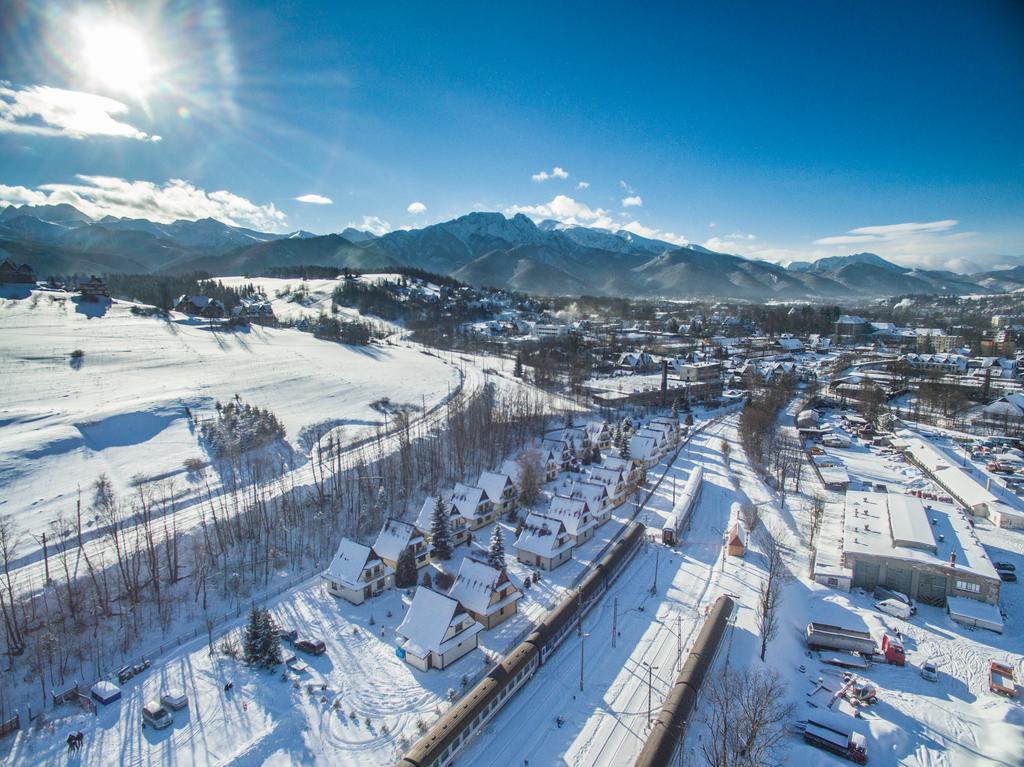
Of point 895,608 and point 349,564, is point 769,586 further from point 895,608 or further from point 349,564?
point 349,564

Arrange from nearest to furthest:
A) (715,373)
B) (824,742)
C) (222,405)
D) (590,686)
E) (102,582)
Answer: (824,742), (590,686), (102,582), (222,405), (715,373)

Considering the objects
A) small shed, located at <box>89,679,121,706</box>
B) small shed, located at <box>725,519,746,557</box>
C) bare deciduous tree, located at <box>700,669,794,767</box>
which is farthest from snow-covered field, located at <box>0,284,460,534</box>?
bare deciduous tree, located at <box>700,669,794,767</box>

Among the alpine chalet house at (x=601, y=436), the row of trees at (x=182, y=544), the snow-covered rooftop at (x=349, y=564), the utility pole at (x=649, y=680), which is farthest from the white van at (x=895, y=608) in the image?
the row of trees at (x=182, y=544)

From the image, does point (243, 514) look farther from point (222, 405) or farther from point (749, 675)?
point (749, 675)

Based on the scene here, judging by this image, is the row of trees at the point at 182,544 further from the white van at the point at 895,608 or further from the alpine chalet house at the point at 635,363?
the alpine chalet house at the point at 635,363

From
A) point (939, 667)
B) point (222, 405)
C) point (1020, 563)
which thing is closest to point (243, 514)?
point (222, 405)

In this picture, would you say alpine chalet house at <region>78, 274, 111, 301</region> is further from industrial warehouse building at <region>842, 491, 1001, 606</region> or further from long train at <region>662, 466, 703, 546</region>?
industrial warehouse building at <region>842, 491, 1001, 606</region>
